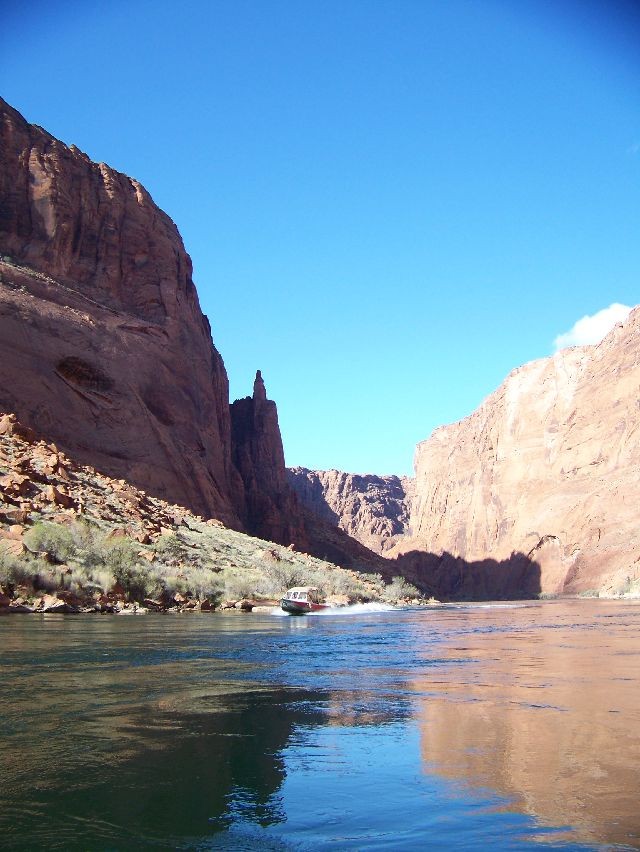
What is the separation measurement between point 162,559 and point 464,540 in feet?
368

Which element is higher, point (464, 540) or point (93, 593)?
point (464, 540)

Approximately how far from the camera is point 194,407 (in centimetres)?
7512

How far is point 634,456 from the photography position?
105 metres

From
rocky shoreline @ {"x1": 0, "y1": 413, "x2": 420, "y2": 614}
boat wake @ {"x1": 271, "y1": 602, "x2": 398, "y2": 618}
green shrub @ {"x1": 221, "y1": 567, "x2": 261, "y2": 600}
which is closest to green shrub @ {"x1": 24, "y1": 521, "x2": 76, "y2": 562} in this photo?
rocky shoreline @ {"x1": 0, "y1": 413, "x2": 420, "y2": 614}

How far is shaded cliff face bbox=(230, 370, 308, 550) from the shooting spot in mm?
95062

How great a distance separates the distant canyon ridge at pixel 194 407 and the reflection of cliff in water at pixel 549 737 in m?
44.1

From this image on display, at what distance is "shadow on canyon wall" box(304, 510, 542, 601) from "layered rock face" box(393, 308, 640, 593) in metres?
2.00

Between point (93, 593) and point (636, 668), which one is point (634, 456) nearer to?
point (93, 593)

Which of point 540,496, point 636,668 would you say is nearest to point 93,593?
point 636,668

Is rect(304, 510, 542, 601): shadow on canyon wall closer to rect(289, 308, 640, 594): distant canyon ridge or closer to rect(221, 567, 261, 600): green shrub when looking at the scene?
rect(289, 308, 640, 594): distant canyon ridge

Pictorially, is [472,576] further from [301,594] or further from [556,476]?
[301,594]

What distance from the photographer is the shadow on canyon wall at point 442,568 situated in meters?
102

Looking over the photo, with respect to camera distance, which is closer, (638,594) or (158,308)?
(158,308)

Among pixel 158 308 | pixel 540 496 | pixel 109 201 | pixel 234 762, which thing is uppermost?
pixel 109 201
